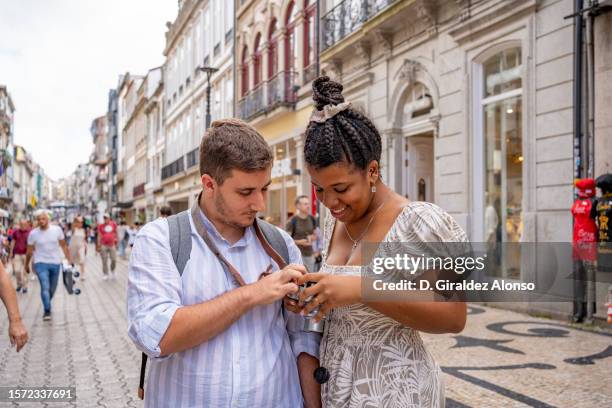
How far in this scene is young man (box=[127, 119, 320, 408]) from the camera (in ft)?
5.57

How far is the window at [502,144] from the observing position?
10578 mm

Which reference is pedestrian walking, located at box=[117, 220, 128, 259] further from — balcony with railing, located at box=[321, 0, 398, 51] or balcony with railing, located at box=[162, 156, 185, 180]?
balcony with railing, located at box=[321, 0, 398, 51]

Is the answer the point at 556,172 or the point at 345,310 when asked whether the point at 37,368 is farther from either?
the point at 556,172

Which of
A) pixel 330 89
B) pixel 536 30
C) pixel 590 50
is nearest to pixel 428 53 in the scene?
pixel 536 30

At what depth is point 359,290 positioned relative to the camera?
168 cm

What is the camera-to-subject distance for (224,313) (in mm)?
1703

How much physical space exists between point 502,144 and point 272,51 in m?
14.6

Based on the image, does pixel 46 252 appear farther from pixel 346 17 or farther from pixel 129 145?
pixel 129 145

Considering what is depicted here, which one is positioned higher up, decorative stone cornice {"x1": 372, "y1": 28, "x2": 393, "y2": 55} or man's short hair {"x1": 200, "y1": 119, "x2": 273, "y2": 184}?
decorative stone cornice {"x1": 372, "y1": 28, "x2": 393, "y2": 55}

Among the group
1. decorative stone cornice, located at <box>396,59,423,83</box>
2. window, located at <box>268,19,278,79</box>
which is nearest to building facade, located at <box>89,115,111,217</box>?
window, located at <box>268,19,278,79</box>

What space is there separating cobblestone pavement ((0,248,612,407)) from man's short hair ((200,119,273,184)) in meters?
3.59

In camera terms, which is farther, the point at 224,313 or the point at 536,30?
the point at 536,30

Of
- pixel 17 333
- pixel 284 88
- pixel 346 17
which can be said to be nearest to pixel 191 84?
pixel 284 88

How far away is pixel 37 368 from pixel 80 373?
0.57 metres
